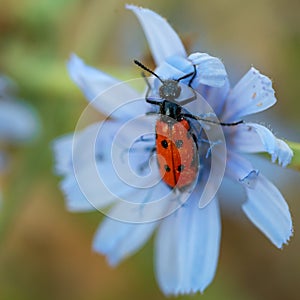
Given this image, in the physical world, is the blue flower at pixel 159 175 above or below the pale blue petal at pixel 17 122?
above

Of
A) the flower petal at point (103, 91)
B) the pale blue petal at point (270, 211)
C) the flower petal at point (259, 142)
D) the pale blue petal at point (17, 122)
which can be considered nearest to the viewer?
the flower petal at point (259, 142)

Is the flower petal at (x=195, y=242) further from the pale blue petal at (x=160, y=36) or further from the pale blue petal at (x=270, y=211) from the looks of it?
the pale blue petal at (x=160, y=36)

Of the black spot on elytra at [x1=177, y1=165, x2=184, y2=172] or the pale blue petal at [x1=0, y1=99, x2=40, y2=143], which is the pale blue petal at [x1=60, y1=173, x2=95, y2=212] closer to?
the black spot on elytra at [x1=177, y1=165, x2=184, y2=172]

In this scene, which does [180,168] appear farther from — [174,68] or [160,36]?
[160,36]

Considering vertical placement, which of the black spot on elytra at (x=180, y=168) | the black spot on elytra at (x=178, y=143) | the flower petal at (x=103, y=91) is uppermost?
the black spot on elytra at (x=178, y=143)

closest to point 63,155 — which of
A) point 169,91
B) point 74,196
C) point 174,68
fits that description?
point 74,196

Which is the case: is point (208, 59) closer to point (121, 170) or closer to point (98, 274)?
point (121, 170)

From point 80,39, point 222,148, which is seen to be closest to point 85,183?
point 222,148

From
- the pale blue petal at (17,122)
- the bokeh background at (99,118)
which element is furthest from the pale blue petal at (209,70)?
the pale blue petal at (17,122)
